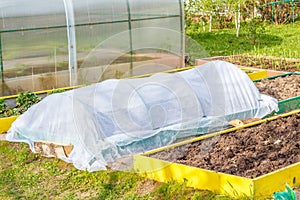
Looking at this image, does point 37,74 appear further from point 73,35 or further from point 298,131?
point 298,131

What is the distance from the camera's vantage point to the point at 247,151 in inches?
262

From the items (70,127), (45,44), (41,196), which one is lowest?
(41,196)

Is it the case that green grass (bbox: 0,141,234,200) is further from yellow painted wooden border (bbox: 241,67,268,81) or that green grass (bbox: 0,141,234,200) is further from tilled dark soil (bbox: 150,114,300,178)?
yellow painted wooden border (bbox: 241,67,268,81)

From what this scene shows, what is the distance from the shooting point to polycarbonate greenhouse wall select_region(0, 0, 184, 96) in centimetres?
1009

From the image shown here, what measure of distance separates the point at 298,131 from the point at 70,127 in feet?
8.72

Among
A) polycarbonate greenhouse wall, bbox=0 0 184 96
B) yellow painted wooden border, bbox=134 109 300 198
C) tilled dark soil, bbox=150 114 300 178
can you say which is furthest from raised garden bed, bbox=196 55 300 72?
yellow painted wooden border, bbox=134 109 300 198

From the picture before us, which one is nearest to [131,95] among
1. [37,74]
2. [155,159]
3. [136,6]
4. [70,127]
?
[70,127]

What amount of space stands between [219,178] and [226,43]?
10226 mm

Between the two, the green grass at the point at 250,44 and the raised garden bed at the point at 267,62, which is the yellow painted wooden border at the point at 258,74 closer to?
the raised garden bed at the point at 267,62

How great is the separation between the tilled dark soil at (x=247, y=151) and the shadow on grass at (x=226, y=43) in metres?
5.47

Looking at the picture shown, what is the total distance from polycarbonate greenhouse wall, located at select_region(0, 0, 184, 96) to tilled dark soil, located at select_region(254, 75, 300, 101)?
6.11 ft

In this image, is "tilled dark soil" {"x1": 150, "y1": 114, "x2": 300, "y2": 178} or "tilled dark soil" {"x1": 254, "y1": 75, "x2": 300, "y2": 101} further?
"tilled dark soil" {"x1": 254, "y1": 75, "x2": 300, "y2": 101}

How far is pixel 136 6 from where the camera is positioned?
1116cm

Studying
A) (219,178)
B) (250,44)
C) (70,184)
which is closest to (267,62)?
(250,44)
